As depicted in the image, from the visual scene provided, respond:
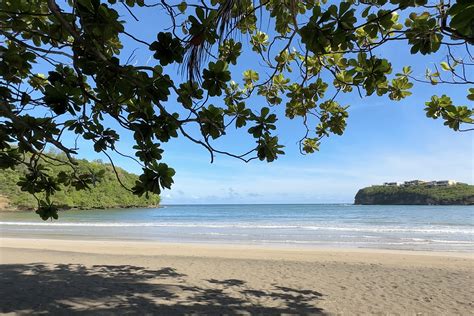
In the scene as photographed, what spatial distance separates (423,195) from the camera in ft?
258

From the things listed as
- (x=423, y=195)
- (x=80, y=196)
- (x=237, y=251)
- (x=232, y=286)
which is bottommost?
(x=237, y=251)

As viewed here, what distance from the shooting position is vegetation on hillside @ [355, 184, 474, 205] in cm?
7304

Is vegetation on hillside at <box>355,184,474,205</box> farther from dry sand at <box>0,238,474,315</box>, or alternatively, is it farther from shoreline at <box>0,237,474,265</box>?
dry sand at <box>0,238,474,315</box>

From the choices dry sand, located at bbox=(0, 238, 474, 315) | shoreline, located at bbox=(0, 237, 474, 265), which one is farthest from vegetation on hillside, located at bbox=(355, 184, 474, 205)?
dry sand, located at bbox=(0, 238, 474, 315)

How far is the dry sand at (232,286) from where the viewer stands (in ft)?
16.3

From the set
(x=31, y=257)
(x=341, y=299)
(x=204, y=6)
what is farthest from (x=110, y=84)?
(x=31, y=257)

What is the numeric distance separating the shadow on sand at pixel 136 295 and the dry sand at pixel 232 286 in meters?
0.01

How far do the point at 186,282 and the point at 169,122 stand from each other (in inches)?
167

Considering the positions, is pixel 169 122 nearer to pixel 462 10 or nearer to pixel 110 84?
pixel 110 84

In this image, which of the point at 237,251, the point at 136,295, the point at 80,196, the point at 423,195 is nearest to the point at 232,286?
the point at 136,295

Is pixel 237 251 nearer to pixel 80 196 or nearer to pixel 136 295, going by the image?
pixel 136 295

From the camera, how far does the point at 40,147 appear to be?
3.12 meters

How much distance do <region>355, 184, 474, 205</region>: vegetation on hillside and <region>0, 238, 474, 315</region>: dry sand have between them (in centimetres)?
7300

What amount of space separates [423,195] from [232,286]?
3216 inches
